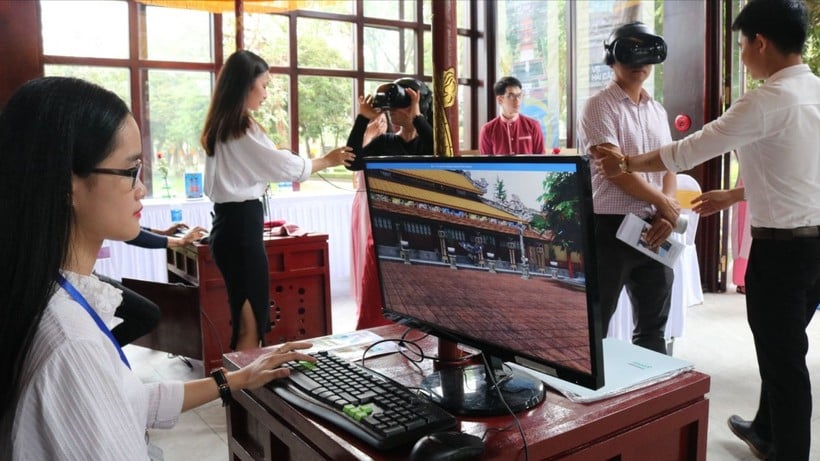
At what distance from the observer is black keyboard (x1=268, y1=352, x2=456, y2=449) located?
38.9 inches

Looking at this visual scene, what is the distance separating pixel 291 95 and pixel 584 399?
18.7 feet

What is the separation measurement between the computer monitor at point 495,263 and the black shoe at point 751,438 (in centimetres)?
154

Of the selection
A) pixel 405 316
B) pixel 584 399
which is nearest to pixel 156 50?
pixel 405 316

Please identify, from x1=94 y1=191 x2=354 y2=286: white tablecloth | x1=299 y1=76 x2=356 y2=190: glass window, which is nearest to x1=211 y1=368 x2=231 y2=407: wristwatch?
x1=94 y1=191 x2=354 y2=286: white tablecloth

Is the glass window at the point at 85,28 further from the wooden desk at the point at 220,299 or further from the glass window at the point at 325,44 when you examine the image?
the wooden desk at the point at 220,299

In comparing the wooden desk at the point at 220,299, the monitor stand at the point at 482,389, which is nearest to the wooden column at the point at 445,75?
the monitor stand at the point at 482,389

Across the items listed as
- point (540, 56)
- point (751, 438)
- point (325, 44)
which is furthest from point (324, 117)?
point (751, 438)

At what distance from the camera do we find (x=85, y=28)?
5.54m

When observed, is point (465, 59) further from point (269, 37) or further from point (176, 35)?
point (176, 35)

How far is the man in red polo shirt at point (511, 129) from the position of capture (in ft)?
17.7

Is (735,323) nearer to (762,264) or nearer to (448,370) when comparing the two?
(762,264)

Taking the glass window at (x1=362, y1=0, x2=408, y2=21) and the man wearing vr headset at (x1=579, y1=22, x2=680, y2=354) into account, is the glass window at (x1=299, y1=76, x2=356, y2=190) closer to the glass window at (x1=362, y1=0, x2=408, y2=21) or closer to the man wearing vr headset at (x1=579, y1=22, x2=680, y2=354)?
the glass window at (x1=362, y1=0, x2=408, y2=21)

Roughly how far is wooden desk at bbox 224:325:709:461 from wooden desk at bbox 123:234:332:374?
6.73 feet

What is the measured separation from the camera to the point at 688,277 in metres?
3.60
